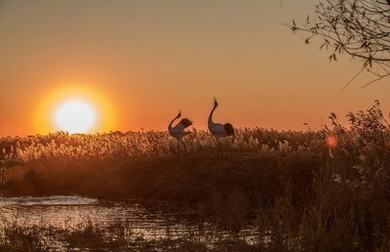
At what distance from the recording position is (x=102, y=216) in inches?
783

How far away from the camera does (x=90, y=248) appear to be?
13305 mm

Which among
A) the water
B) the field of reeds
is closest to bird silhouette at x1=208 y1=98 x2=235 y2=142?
the field of reeds

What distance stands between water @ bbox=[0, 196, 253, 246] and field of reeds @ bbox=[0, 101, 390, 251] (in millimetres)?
706

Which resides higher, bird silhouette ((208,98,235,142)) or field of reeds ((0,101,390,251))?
bird silhouette ((208,98,235,142))

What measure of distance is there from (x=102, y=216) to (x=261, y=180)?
267 inches

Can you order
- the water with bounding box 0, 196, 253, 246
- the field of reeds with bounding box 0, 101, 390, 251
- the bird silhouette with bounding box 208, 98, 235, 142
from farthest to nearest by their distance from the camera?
the bird silhouette with bounding box 208, 98, 235, 142, the water with bounding box 0, 196, 253, 246, the field of reeds with bounding box 0, 101, 390, 251

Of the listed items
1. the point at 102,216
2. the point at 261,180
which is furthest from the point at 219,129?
the point at 102,216

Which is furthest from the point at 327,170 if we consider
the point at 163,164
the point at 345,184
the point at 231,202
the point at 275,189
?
the point at 163,164

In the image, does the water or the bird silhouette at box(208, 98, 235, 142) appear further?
the bird silhouette at box(208, 98, 235, 142)

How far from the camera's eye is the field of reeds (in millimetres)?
13297

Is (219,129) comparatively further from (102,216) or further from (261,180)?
(102,216)

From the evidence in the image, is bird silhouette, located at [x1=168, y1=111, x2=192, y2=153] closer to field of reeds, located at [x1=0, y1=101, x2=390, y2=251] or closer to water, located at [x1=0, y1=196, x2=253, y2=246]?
field of reeds, located at [x1=0, y1=101, x2=390, y2=251]

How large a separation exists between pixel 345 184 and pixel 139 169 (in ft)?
50.2

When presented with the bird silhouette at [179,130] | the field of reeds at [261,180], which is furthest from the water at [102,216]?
the bird silhouette at [179,130]
